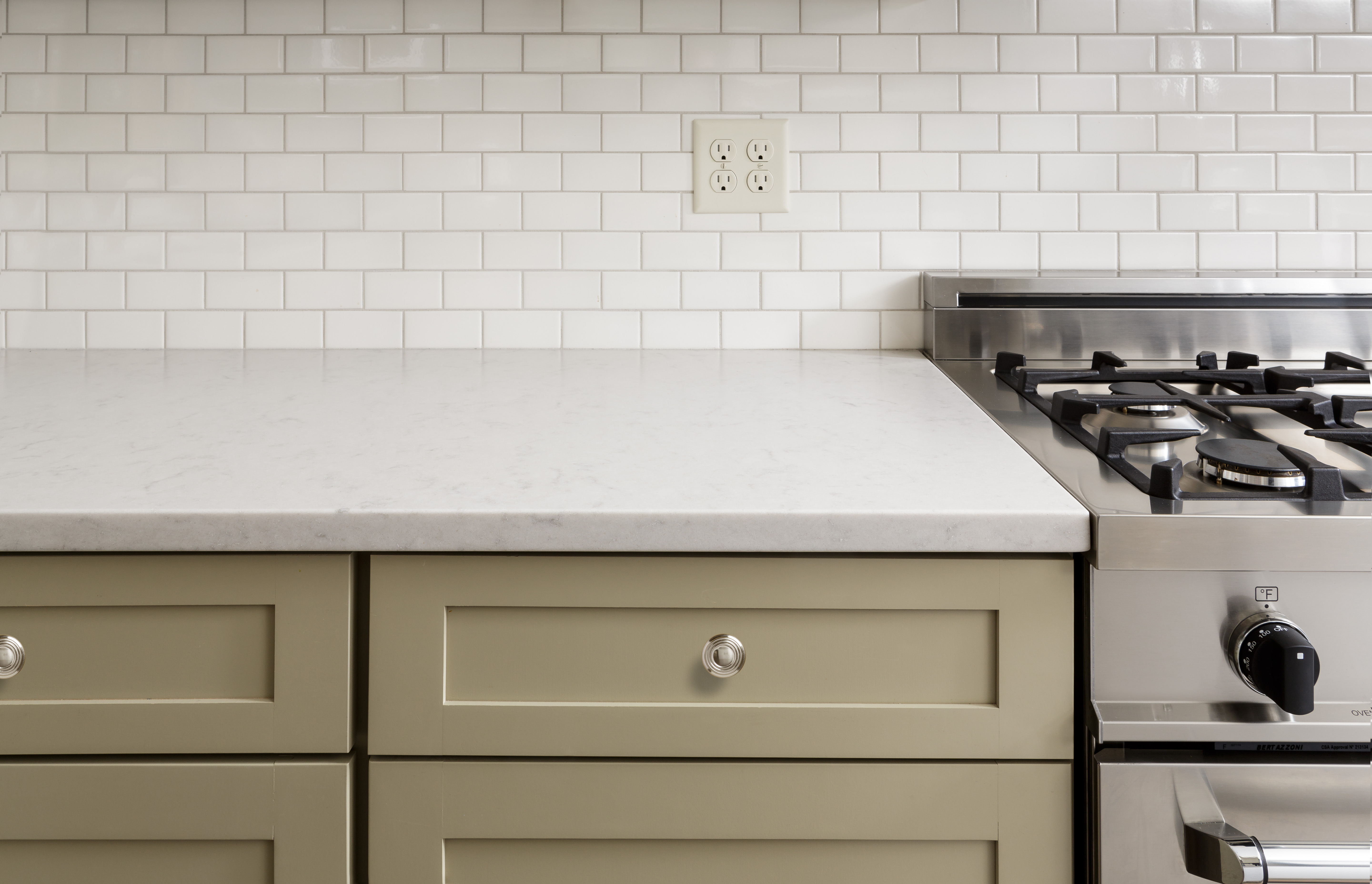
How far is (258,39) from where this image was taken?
149cm

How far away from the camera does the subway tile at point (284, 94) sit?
1502 millimetres

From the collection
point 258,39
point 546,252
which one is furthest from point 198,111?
point 546,252

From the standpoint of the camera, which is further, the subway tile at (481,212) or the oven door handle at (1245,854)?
the subway tile at (481,212)

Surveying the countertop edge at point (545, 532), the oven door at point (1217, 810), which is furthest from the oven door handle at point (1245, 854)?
the countertop edge at point (545, 532)

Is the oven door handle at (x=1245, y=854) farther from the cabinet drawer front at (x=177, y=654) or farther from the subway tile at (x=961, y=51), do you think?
the subway tile at (x=961, y=51)

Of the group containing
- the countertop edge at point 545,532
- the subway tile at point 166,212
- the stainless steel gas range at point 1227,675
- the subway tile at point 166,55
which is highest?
the subway tile at point 166,55

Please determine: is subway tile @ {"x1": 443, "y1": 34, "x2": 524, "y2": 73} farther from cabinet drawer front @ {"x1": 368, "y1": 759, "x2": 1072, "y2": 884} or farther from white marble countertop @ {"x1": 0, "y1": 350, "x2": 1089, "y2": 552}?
cabinet drawer front @ {"x1": 368, "y1": 759, "x2": 1072, "y2": 884}

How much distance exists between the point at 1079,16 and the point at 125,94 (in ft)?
4.84

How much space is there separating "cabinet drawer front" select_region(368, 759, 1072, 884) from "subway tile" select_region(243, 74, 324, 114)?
3.69 ft

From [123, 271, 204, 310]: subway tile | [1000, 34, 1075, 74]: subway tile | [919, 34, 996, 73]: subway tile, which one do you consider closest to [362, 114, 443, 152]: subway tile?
[123, 271, 204, 310]: subway tile

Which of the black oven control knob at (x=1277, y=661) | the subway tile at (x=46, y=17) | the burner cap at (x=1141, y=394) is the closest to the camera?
the black oven control knob at (x=1277, y=661)

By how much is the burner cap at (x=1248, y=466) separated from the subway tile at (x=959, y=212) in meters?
0.76

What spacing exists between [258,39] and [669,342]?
30.9 inches

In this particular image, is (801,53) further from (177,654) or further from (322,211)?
(177,654)
